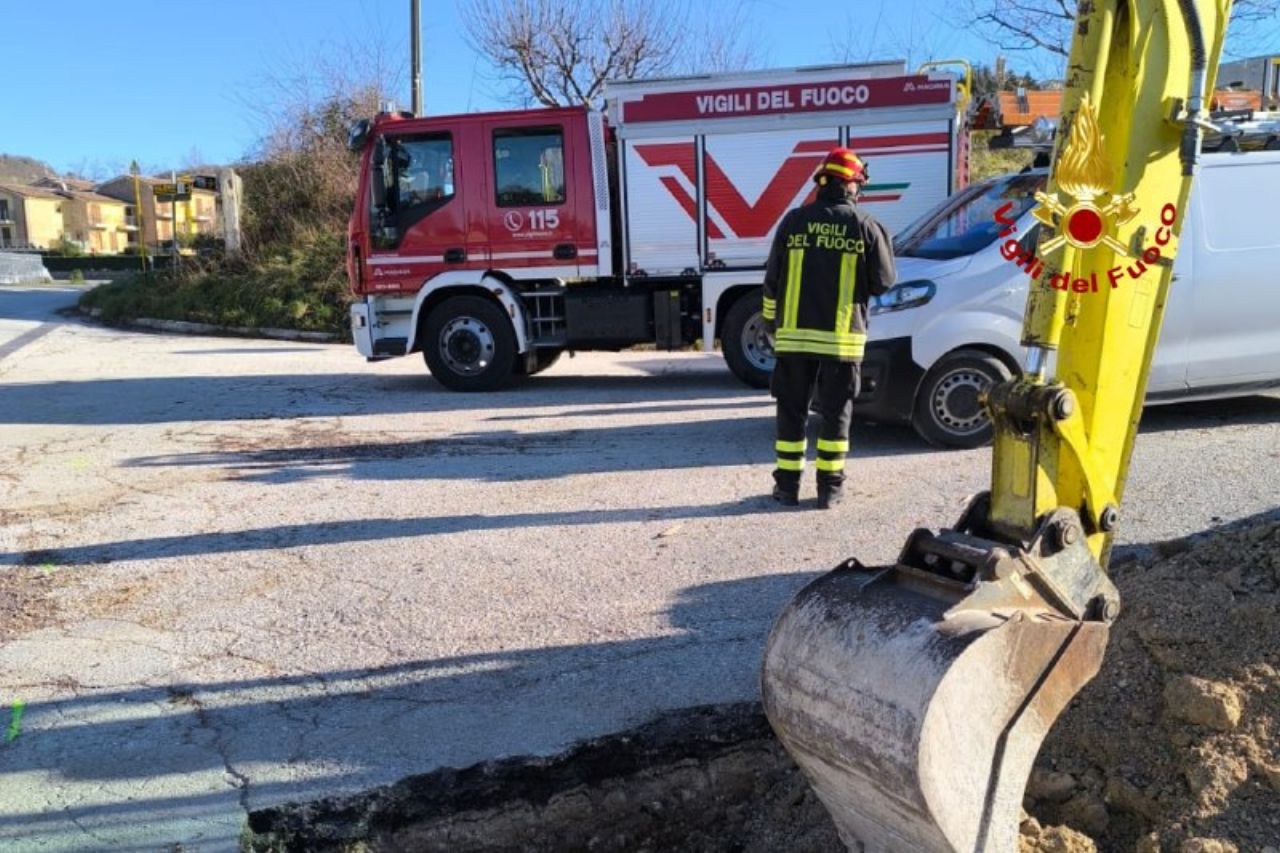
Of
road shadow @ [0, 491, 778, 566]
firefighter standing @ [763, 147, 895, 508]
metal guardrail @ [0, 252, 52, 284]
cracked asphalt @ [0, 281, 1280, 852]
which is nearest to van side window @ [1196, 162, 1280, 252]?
cracked asphalt @ [0, 281, 1280, 852]

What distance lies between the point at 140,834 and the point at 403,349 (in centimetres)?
856

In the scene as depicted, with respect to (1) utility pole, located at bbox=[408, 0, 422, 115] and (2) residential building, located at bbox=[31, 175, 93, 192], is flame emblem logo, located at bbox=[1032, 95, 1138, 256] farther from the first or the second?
(2) residential building, located at bbox=[31, 175, 93, 192]

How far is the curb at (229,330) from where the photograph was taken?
19.4 metres

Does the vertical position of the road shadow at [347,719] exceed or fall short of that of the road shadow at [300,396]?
Result: it falls short

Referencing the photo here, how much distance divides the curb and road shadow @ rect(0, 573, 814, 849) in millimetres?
16280

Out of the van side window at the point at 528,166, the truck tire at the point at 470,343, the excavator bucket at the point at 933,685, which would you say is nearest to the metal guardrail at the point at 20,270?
the truck tire at the point at 470,343

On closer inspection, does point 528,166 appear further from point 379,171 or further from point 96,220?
point 96,220

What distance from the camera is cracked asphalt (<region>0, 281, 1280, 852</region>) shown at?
11.2 ft

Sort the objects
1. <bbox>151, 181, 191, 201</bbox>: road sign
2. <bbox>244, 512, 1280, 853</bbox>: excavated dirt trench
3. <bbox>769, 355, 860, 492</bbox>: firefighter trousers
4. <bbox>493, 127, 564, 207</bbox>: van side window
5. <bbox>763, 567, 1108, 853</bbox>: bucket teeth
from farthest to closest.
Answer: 1. <bbox>151, 181, 191, 201</bbox>: road sign
2. <bbox>493, 127, 564, 207</bbox>: van side window
3. <bbox>769, 355, 860, 492</bbox>: firefighter trousers
4. <bbox>244, 512, 1280, 853</bbox>: excavated dirt trench
5. <bbox>763, 567, 1108, 853</bbox>: bucket teeth

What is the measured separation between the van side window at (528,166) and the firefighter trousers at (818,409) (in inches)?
217

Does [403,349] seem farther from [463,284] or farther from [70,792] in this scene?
[70,792]

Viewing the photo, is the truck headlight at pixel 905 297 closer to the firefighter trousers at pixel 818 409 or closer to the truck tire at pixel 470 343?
the firefighter trousers at pixel 818 409

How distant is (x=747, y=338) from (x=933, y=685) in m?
9.22

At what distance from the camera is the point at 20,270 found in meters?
42.0
